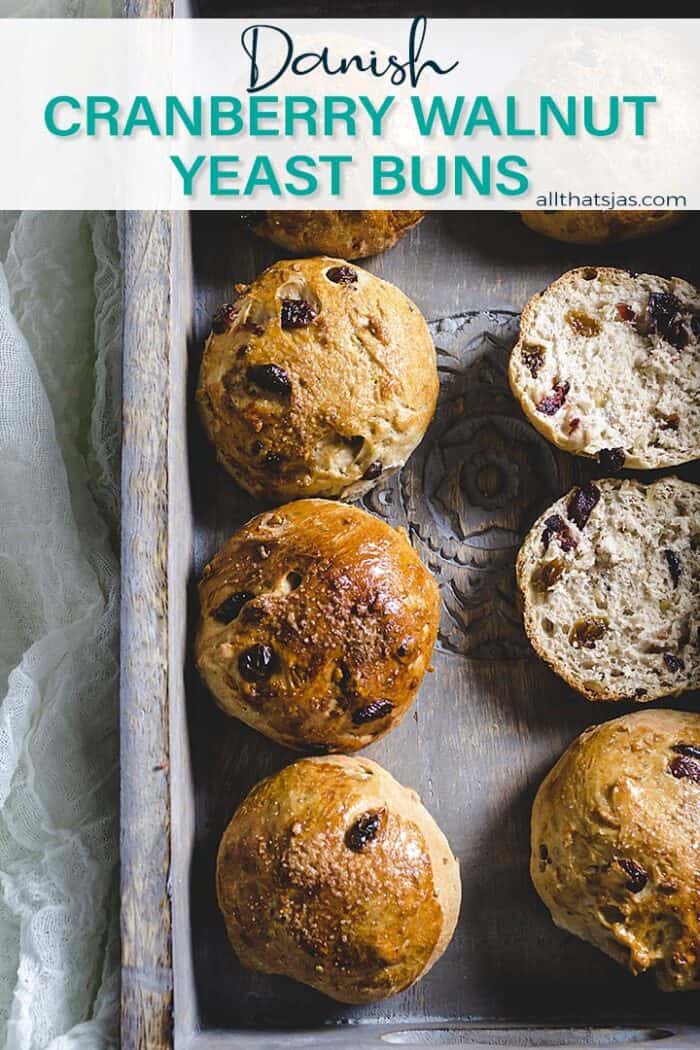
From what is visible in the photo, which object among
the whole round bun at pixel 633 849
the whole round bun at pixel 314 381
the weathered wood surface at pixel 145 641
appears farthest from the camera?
the whole round bun at pixel 314 381

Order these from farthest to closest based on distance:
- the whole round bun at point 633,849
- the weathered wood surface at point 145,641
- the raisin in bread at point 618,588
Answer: the raisin in bread at point 618,588 < the whole round bun at point 633,849 < the weathered wood surface at point 145,641

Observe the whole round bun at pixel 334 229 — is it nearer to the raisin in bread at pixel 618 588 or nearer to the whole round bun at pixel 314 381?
the whole round bun at pixel 314 381

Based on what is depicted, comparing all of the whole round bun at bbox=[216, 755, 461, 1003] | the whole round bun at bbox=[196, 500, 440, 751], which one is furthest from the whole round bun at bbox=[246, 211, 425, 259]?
the whole round bun at bbox=[216, 755, 461, 1003]

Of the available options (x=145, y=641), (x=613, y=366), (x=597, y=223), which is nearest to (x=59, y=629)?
(x=145, y=641)

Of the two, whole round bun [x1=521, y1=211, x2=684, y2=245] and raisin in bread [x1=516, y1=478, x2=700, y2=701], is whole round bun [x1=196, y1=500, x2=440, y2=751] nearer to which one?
raisin in bread [x1=516, y1=478, x2=700, y2=701]

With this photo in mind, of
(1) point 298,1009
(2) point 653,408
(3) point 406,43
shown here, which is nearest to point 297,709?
(1) point 298,1009

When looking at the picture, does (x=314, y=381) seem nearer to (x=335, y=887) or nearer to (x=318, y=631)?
(x=318, y=631)

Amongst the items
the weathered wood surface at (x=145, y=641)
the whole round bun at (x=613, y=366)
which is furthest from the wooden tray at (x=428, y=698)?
the whole round bun at (x=613, y=366)
